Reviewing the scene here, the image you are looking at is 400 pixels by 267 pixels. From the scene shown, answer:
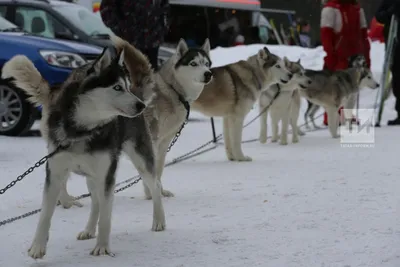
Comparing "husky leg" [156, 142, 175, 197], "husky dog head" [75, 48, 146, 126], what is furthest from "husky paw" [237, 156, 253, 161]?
"husky dog head" [75, 48, 146, 126]

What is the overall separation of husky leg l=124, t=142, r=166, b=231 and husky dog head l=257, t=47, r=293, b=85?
356 cm

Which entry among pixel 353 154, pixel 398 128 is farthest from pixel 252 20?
pixel 353 154

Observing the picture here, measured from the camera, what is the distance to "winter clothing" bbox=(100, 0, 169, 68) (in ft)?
20.5

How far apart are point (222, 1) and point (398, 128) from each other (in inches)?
379

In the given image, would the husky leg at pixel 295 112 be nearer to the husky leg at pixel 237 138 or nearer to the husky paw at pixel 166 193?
the husky leg at pixel 237 138

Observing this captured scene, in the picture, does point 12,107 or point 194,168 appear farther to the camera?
point 12,107

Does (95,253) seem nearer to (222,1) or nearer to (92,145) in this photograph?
(92,145)

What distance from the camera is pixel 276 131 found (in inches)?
336

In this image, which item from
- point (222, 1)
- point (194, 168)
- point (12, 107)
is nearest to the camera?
point (194, 168)

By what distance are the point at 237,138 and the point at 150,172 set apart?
2994 millimetres


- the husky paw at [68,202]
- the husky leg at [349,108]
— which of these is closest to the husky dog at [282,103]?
the husky leg at [349,108]

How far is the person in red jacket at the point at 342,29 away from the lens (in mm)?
10062

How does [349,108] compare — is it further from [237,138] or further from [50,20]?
[50,20]

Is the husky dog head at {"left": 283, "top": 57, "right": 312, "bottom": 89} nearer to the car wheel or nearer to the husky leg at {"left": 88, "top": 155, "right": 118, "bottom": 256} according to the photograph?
the car wheel
